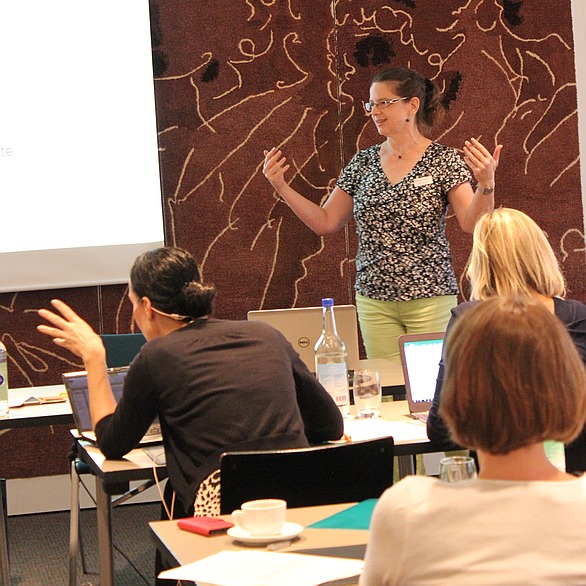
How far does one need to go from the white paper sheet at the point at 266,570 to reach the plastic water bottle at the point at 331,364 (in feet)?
4.61

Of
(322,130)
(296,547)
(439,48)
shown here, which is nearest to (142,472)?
(296,547)

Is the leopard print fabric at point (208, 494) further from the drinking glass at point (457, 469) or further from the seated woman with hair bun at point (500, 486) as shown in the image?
the seated woman with hair bun at point (500, 486)

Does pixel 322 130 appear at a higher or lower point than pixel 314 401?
higher

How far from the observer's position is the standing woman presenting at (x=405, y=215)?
410cm

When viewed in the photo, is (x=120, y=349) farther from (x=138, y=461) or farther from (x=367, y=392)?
(x=138, y=461)

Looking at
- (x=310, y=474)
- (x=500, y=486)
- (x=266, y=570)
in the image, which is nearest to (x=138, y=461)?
(x=310, y=474)

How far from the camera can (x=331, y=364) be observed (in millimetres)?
3049

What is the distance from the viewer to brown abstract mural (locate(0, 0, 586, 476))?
16.3ft

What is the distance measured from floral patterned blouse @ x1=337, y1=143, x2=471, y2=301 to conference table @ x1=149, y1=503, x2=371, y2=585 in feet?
7.58

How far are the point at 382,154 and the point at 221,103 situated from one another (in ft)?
3.68

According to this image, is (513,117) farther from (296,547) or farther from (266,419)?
(296,547)

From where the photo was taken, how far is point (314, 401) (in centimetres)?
256

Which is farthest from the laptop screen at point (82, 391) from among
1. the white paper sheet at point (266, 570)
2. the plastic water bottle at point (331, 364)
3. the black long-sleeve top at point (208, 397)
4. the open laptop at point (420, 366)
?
the white paper sheet at point (266, 570)

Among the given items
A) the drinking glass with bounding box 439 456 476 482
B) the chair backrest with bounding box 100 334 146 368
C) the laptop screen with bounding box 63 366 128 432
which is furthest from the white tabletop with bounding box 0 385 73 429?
the drinking glass with bounding box 439 456 476 482
